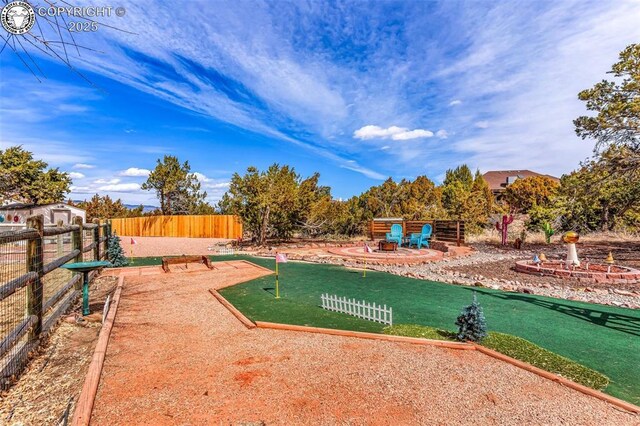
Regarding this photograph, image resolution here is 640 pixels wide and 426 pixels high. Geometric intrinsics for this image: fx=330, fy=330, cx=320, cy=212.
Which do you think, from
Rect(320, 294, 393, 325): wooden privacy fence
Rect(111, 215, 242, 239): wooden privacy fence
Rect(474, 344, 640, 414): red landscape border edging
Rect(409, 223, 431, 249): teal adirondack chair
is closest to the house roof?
Rect(409, 223, 431, 249): teal adirondack chair

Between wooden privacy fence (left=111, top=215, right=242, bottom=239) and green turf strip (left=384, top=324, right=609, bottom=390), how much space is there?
70.5 feet

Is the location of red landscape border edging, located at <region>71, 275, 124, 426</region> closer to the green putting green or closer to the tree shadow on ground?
the green putting green

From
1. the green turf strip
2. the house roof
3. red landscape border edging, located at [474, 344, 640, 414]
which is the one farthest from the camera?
the house roof

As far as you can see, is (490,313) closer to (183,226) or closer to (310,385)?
(310,385)

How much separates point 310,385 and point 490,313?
464 centimetres

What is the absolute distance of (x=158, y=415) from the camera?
3.06 m

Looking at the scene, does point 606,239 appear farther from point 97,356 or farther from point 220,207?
point 220,207

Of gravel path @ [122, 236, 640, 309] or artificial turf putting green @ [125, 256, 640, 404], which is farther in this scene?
gravel path @ [122, 236, 640, 309]

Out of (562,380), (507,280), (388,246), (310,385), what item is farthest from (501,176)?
(310,385)

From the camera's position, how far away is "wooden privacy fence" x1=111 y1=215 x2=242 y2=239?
27.5 metres

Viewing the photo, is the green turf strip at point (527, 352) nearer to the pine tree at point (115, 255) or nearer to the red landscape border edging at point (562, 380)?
the red landscape border edging at point (562, 380)

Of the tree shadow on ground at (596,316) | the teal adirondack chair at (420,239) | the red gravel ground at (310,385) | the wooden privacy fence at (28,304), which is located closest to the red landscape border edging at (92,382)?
the red gravel ground at (310,385)

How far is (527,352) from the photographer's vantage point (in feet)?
15.0

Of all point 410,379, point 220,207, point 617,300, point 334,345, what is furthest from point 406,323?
point 220,207
